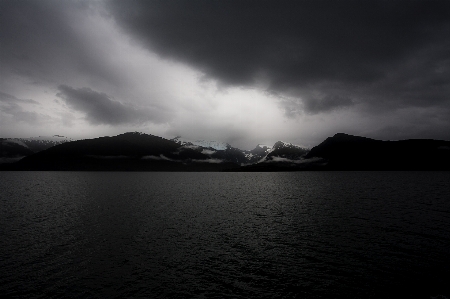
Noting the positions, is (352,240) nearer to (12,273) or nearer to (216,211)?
(216,211)

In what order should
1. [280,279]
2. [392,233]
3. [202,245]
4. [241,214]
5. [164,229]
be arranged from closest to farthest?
[280,279]
[202,245]
[392,233]
[164,229]
[241,214]

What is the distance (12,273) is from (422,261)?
4970cm

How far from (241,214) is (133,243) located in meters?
31.7

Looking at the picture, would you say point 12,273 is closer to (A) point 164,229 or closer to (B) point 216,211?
(A) point 164,229

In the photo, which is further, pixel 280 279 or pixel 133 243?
pixel 133 243

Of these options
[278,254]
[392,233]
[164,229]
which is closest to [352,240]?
[392,233]

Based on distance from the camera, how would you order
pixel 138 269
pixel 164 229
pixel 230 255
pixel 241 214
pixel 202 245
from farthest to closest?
pixel 241 214, pixel 164 229, pixel 202 245, pixel 230 255, pixel 138 269

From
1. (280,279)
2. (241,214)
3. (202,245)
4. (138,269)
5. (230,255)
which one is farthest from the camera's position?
(241,214)

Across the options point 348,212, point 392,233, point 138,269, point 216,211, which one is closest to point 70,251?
point 138,269

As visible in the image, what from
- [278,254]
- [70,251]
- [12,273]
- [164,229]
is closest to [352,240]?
[278,254]

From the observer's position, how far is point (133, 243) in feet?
135

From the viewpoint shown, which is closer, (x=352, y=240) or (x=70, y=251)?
(x=70, y=251)

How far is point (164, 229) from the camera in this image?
50312 millimetres

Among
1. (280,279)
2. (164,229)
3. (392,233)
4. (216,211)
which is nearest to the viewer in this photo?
(280,279)
